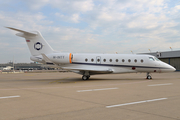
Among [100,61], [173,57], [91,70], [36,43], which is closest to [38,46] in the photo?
[36,43]

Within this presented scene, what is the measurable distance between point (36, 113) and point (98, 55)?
52.9ft

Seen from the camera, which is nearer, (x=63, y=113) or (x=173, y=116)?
(x=173, y=116)

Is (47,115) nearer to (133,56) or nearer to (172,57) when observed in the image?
(133,56)

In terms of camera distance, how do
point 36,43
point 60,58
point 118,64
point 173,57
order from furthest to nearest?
point 173,57 < point 118,64 < point 36,43 < point 60,58

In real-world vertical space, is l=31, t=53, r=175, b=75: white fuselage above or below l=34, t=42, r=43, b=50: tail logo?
below

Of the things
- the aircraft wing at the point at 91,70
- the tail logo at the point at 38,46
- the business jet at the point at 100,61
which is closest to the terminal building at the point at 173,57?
the business jet at the point at 100,61

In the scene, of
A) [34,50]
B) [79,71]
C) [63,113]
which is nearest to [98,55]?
[79,71]

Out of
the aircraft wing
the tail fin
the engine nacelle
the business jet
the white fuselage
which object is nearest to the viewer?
the aircraft wing

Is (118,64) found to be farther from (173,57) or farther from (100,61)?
(173,57)

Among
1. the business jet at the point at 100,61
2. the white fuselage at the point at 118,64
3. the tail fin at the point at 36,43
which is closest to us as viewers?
the tail fin at the point at 36,43

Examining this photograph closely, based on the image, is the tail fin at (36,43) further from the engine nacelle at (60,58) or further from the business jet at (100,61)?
the engine nacelle at (60,58)

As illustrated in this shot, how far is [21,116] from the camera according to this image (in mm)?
5230

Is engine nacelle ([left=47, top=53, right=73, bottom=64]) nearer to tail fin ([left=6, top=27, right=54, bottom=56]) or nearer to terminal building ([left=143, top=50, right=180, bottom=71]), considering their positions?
tail fin ([left=6, top=27, right=54, bottom=56])

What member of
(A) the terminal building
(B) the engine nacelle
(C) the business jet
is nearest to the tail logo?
(C) the business jet
